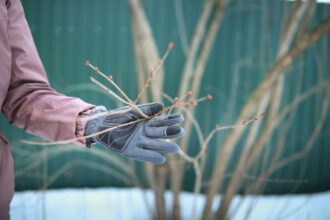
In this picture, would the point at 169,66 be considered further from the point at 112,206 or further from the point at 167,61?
the point at 112,206

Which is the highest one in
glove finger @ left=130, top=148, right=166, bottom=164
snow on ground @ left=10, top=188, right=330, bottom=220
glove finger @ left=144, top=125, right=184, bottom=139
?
glove finger @ left=144, top=125, right=184, bottom=139

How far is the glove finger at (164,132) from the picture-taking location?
1.10 metres

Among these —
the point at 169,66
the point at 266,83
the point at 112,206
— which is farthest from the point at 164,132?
the point at 169,66

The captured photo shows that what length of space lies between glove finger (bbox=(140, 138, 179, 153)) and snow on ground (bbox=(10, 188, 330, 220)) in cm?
228

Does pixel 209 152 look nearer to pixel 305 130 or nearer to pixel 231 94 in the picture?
pixel 231 94

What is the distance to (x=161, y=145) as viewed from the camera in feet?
3.73

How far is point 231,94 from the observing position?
3.95m

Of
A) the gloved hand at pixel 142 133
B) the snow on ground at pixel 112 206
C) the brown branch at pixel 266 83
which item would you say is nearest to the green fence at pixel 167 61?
the snow on ground at pixel 112 206

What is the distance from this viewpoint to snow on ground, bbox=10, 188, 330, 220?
3.47 m

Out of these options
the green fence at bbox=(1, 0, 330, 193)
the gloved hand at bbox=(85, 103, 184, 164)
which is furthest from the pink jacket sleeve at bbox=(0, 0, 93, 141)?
the green fence at bbox=(1, 0, 330, 193)

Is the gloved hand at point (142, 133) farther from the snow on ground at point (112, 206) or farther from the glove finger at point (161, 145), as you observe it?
the snow on ground at point (112, 206)

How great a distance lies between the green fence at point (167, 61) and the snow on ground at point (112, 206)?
0.41 feet

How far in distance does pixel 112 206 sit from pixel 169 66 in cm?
130

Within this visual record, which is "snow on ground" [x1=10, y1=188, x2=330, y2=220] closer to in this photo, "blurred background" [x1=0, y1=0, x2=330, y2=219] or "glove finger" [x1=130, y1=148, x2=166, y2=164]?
"blurred background" [x1=0, y1=0, x2=330, y2=219]
